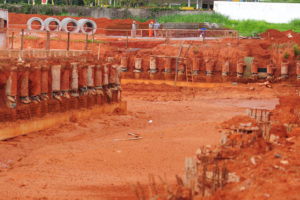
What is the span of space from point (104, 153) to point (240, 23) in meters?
37.2

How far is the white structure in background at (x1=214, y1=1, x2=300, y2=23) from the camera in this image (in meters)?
50.0

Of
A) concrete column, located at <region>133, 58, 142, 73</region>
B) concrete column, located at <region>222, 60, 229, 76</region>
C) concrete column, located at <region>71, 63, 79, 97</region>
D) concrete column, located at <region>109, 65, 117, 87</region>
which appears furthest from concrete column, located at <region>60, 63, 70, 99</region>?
concrete column, located at <region>222, 60, 229, 76</region>

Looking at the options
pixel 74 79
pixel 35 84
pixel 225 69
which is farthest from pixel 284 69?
pixel 35 84

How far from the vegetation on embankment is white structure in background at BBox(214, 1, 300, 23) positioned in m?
1.15

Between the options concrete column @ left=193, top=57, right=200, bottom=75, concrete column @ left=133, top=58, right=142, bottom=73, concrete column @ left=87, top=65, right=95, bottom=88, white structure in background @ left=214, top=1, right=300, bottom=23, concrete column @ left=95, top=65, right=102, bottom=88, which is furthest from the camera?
white structure in background @ left=214, top=1, right=300, bottom=23

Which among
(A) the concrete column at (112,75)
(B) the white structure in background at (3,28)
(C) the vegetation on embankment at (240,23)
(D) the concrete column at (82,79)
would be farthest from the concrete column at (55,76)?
(C) the vegetation on embankment at (240,23)

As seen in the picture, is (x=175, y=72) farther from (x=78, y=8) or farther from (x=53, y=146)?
(x=78, y=8)

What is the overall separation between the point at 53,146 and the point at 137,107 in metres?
9.24

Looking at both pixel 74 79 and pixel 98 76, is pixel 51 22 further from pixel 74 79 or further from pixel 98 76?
pixel 74 79

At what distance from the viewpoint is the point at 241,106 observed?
989 inches

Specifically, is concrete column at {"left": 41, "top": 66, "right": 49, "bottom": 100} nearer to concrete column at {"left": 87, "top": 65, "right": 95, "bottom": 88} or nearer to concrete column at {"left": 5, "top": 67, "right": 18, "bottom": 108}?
concrete column at {"left": 5, "top": 67, "right": 18, "bottom": 108}

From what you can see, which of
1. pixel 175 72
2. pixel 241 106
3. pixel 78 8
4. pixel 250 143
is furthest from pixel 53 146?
pixel 78 8

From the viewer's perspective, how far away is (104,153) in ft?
44.5

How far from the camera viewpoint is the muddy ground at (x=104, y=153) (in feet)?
34.5
